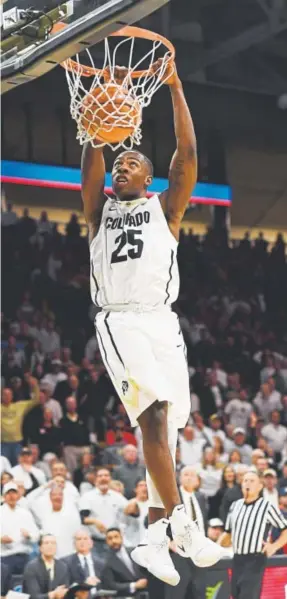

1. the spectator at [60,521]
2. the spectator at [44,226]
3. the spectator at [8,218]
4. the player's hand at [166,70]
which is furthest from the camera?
the spectator at [44,226]

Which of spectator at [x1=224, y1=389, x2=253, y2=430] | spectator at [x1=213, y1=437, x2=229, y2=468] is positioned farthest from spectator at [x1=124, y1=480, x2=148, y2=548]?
spectator at [x1=224, y1=389, x2=253, y2=430]

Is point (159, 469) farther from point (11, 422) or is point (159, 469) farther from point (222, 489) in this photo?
point (11, 422)

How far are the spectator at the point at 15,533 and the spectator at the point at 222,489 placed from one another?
2.67 meters

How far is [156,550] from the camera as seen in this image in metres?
5.46

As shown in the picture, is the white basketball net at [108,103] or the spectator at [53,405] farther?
the spectator at [53,405]

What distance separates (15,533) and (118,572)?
3.32 ft


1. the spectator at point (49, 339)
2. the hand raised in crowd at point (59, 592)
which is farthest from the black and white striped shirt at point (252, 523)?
the spectator at point (49, 339)

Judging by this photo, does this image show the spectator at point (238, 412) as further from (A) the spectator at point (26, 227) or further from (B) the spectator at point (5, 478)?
(B) the spectator at point (5, 478)

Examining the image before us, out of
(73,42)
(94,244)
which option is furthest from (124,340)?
(73,42)

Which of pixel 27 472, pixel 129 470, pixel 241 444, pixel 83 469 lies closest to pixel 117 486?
pixel 129 470

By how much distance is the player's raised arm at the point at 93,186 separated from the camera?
18.6 feet

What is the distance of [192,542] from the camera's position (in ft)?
17.3

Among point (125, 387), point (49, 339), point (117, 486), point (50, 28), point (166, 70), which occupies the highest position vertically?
point (50, 28)

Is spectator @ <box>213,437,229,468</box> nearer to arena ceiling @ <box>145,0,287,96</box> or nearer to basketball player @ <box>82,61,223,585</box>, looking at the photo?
arena ceiling @ <box>145,0,287,96</box>
